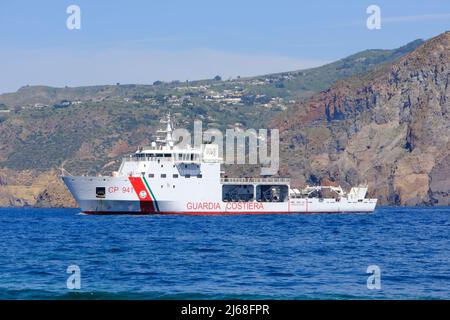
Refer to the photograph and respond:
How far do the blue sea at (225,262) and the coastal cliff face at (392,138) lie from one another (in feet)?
305

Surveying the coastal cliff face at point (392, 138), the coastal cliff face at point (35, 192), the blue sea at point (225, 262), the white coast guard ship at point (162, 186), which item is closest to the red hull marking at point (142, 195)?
the white coast guard ship at point (162, 186)

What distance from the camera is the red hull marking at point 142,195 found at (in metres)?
76.2

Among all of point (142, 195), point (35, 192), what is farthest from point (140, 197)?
point (35, 192)

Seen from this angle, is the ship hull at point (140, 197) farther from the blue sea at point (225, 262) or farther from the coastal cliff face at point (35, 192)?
the coastal cliff face at point (35, 192)

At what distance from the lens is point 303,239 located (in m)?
49.1

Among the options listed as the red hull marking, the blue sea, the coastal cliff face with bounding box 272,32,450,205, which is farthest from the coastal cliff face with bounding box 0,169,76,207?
the blue sea

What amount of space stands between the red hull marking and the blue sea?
16.2 meters

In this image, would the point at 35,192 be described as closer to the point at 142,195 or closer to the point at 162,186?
the point at 162,186

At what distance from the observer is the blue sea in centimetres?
2677

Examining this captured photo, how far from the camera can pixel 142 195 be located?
76500mm

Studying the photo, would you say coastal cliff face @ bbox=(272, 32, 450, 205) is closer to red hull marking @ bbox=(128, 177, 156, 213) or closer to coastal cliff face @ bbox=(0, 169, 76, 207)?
coastal cliff face @ bbox=(0, 169, 76, 207)
